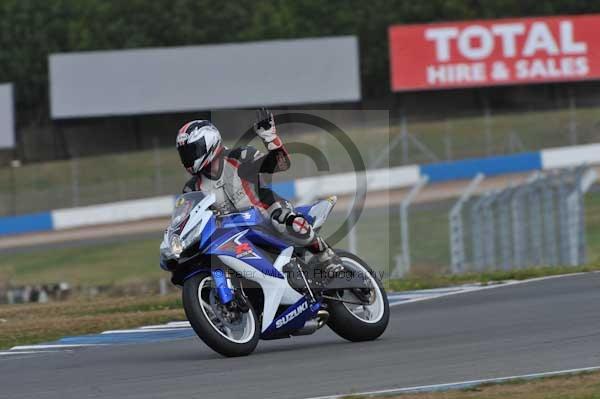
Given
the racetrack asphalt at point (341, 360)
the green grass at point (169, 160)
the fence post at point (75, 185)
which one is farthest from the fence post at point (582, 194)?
the fence post at point (75, 185)

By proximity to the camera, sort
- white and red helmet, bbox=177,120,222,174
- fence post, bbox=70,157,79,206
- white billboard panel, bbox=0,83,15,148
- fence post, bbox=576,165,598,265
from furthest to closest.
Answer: white billboard panel, bbox=0,83,15,148
fence post, bbox=70,157,79,206
fence post, bbox=576,165,598,265
white and red helmet, bbox=177,120,222,174

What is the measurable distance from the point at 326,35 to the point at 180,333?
39.5 metres

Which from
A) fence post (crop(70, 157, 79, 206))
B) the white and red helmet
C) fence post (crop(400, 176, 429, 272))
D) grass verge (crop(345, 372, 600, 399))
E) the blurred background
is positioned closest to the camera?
grass verge (crop(345, 372, 600, 399))

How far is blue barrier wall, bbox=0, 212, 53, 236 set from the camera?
34.1 metres

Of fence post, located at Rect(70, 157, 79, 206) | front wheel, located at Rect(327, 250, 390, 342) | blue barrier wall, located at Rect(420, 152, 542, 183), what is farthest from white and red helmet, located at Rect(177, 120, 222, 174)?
fence post, located at Rect(70, 157, 79, 206)

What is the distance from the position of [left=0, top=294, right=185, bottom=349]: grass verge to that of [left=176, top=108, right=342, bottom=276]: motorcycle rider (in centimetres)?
310

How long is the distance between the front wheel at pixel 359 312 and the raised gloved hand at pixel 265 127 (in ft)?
3.97

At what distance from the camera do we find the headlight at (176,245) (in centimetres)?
845

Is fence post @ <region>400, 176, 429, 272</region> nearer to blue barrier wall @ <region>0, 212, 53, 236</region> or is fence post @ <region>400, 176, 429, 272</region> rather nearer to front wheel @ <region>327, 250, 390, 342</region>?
front wheel @ <region>327, 250, 390, 342</region>

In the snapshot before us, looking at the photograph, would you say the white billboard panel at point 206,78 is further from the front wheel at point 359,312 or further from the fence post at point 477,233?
the front wheel at point 359,312

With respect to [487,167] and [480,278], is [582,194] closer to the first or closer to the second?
[480,278]

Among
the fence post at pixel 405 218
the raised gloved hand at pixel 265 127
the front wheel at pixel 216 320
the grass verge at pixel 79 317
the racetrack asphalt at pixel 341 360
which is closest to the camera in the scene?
the racetrack asphalt at pixel 341 360

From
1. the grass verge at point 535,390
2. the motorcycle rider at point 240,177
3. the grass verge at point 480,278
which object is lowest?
the grass verge at point 535,390

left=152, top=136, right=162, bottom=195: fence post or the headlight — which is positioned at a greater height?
left=152, top=136, right=162, bottom=195: fence post
